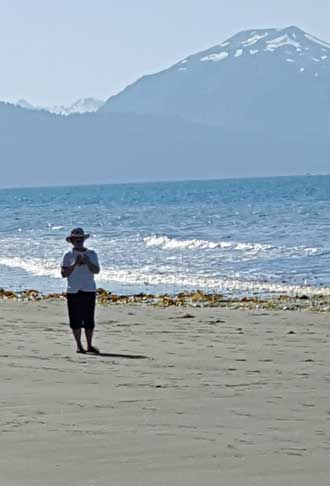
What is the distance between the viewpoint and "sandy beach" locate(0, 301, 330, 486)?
5.84 metres

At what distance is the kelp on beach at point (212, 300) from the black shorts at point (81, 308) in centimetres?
525

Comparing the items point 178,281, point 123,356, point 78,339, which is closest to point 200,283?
point 178,281

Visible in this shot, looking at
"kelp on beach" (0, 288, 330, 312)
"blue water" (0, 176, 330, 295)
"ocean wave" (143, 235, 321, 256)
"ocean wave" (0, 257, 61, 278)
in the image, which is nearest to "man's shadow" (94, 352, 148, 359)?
"kelp on beach" (0, 288, 330, 312)

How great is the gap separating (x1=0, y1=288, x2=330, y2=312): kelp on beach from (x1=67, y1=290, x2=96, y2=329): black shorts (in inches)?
207

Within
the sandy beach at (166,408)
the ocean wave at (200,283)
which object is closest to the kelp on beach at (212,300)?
the ocean wave at (200,283)

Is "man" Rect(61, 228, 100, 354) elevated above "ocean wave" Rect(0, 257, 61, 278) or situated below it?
above

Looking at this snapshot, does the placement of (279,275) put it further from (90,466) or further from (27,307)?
(90,466)

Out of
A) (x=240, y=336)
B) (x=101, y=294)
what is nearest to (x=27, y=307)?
(x=101, y=294)

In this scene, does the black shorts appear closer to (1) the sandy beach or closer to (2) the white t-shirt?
(2) the white t-shirt

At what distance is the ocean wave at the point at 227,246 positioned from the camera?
97.3 feet

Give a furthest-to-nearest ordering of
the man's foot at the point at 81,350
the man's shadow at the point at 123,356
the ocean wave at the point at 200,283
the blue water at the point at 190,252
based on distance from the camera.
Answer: the blue water at the point at 190,252 → the ocean wave at the point at 200,283 → the man's foot at the point at 81,350 → the man's shadow at the point at 123,356

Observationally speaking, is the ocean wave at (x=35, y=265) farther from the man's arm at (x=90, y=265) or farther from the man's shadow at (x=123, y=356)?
the man's shadow at (x=123, y=356)

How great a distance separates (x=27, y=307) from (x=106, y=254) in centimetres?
1625

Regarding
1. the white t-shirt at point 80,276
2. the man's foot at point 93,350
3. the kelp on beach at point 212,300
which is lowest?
the kelp on beach at point 212,300
